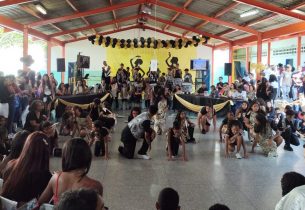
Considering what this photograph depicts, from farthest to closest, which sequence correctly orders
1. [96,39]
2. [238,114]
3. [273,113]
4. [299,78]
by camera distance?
[96,39], [299,78], [273,113], [238,114]

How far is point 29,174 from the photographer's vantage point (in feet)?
8.25

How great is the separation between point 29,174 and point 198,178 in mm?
3014

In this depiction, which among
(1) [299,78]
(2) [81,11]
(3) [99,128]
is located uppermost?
(2) [81,11]

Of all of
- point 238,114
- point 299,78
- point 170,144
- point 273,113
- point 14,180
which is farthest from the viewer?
point 299,78

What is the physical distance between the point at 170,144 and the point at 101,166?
1.24 meters

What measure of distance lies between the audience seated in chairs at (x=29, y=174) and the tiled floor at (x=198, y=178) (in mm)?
1506

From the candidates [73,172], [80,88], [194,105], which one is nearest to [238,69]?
[194,105]

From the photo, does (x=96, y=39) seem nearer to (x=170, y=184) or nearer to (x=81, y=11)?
(x=81, y=11)

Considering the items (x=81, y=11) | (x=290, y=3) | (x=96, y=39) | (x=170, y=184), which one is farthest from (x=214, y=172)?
(x=81, y=11)

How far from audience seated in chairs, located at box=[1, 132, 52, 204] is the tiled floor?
1.51 meters

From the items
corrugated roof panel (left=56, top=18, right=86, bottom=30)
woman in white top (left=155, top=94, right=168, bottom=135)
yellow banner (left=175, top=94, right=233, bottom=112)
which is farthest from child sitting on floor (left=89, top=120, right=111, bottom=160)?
corrugated roof panel (left=56, top=18, right=86, bottom=30)

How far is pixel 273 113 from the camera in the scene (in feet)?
34.4

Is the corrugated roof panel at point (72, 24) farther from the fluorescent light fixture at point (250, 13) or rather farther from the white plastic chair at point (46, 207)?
the white plastic chair at point (46, 207)

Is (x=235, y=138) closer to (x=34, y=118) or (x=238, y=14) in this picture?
(x=34, y=118)
